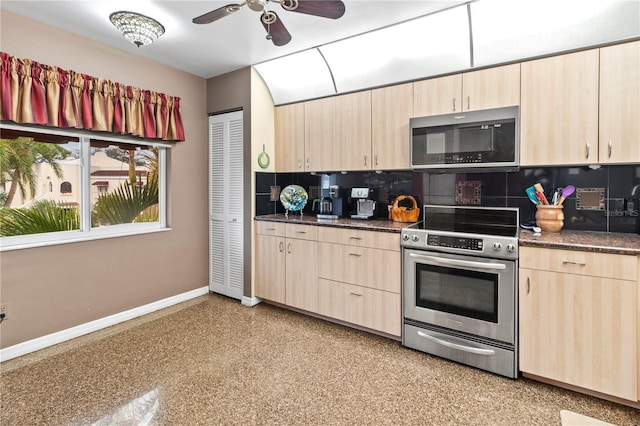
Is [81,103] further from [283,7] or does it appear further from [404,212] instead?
[404,212]

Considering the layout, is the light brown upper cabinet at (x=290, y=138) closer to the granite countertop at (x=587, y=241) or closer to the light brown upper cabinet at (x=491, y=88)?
the light brown upper cabinet at (x=491, y=88)

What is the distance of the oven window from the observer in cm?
228

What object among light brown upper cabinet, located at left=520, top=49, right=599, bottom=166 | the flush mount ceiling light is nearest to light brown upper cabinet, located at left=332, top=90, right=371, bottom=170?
light brown upper cabinet, located at left=520, top=49, right=599, bottom=166

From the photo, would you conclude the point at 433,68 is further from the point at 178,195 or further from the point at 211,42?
the point at 178,195

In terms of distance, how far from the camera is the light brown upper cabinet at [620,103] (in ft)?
6.82

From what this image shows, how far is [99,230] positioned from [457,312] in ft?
10.6

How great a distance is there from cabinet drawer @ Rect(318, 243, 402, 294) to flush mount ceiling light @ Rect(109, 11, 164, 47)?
2206 millimetres

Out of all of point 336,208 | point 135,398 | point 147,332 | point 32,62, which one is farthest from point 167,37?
point 135,398

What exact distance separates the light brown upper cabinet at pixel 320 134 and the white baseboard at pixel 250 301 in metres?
1.56

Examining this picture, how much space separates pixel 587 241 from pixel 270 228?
264 centimetres

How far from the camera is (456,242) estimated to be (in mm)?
2375

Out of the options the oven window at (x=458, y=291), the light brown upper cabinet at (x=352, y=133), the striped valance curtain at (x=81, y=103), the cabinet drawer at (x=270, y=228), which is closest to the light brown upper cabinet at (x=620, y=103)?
the oven window at (x=458, y=291)

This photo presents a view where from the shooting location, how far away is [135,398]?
201 cm

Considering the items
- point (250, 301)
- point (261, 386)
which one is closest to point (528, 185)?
point (261, 386)
